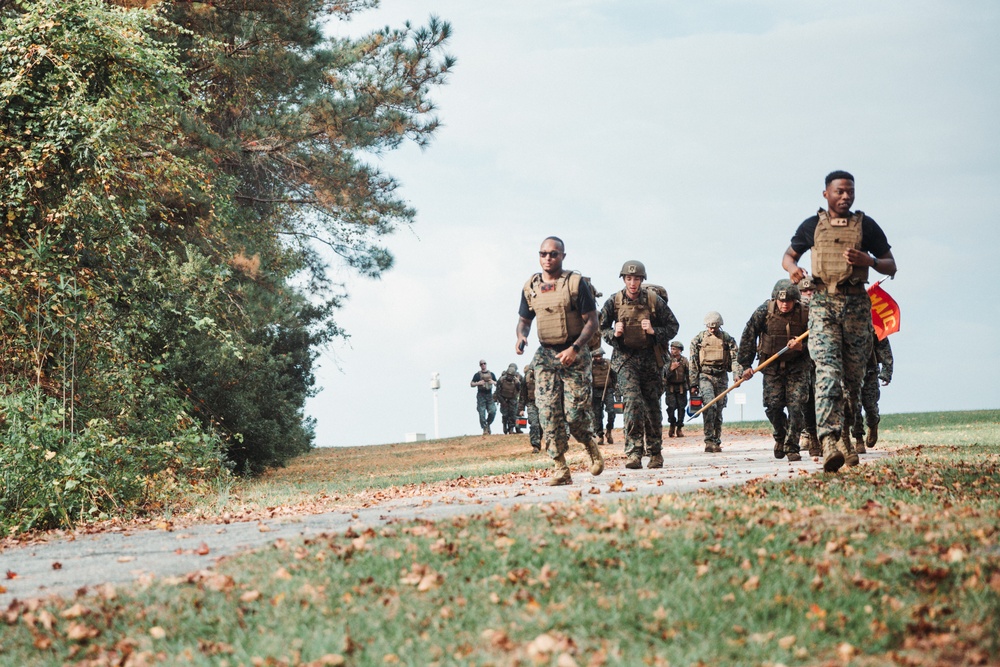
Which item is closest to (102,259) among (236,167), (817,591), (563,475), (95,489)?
(95,489)

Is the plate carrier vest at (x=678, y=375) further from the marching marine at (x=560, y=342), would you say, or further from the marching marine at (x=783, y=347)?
the marching marine at (x=560, y=342)

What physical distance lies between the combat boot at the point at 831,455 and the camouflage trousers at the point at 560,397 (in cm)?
253

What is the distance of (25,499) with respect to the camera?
1156 centimetres

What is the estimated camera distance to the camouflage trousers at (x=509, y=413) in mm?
32938

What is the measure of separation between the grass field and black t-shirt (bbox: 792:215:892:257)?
115 inches

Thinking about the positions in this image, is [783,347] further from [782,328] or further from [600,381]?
[600,381]

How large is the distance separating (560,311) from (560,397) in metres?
0.94

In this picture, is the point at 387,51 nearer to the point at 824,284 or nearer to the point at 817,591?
the point at 824,284

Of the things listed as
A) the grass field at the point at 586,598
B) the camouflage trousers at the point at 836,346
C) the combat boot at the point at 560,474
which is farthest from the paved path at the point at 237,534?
the camouflage trousers at the point at 836,346

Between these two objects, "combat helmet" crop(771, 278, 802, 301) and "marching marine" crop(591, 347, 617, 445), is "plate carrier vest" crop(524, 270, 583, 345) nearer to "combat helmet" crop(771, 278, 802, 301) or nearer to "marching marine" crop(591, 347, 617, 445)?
"combat helmet" crop(771, 278, 802, 301)

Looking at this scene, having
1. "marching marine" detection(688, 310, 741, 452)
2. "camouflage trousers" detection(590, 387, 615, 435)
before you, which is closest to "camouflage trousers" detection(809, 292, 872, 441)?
"marching marine" detection(688, 310, 741, 452)

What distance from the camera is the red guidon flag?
16953 millimetres

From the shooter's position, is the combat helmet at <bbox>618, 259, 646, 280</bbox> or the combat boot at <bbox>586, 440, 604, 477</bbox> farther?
the combat helmet at <bbox>618, 259, 646, 280</bbox>

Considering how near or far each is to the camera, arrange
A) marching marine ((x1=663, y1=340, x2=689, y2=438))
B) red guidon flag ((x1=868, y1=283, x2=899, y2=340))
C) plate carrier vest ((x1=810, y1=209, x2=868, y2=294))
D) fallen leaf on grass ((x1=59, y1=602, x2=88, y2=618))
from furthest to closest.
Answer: marching marine ((x1=663, y1=340, x2=689, y2=438)), red guidon flag ((x1=868, y1=283, x2=899, y2=340)), plate carrier vest ((x1=810, y1=209, x2=868, y2=294)), fallen leaf on grass ((x1=59, y1=602, x2=88, y2=618))
